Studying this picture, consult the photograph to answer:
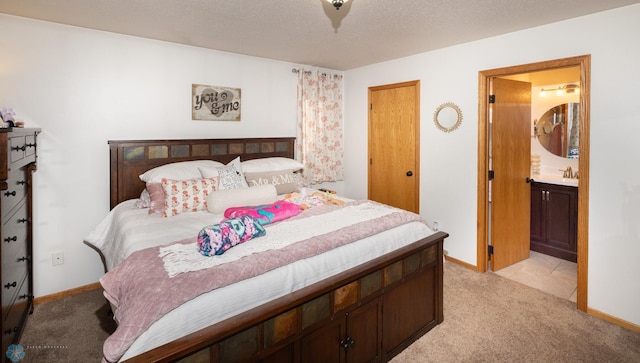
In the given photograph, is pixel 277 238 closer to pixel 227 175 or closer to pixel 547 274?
pixel 227 175

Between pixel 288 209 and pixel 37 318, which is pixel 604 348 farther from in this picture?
pixel 37 318

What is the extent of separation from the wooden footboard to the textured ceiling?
1783 mm

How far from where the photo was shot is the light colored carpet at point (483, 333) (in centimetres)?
228

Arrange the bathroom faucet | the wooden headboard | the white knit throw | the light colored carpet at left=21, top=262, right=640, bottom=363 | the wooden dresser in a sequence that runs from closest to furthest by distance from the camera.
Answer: the white knit throw < the wooden dresser < the light colored carpet at left=21, top=262, right=640, bottom=363 < the wooden headboard < the bathroom faucet

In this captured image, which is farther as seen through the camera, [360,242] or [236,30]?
[236,30]

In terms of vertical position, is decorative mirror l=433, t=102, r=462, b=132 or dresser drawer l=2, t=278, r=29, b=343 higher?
decorative mirror l=433, t=102, r=462, b=132

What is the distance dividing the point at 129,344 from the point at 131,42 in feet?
9.82

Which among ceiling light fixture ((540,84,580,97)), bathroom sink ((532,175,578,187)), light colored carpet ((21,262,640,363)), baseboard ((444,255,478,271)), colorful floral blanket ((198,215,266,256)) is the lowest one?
light colored carpet ((21,262,640,363))

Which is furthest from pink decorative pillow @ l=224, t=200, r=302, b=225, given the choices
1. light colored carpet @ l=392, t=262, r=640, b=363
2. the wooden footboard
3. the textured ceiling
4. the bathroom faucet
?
the bathroom faucet

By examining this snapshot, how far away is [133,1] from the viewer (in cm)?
245

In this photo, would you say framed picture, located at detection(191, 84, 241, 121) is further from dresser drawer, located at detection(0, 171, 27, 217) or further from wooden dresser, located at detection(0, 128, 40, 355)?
dresser drawer, located at detection(0, 171, 27, 217)

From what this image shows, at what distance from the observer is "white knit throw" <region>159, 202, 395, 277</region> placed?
1.68 metres

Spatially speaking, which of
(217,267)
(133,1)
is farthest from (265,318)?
(133,1)

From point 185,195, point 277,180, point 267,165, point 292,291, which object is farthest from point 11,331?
point 267,165
